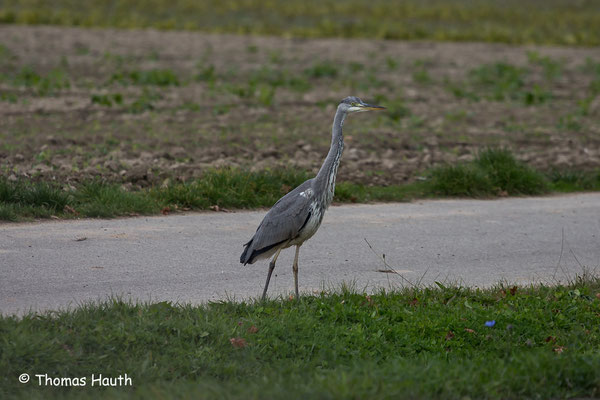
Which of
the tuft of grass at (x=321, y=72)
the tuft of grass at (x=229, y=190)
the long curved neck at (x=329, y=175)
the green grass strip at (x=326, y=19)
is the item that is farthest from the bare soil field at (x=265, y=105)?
the long curved neck at (x=329, y=175)

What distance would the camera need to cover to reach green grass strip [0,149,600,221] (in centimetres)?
1026

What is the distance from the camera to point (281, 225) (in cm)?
744

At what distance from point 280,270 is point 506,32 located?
3385cm

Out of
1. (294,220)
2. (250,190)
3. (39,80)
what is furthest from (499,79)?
(294,220)

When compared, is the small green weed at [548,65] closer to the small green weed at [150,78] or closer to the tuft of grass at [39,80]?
the small green weed at [150,78]

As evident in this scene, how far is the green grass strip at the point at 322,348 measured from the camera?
5500mm

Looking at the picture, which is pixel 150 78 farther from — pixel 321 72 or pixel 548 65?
pixel 548 65

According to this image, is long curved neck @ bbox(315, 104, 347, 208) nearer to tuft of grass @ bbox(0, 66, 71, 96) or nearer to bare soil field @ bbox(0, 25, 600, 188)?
bare soil field @ bbox(0, 25, 600, 188)

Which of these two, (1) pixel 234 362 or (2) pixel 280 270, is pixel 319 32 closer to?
(2) pixel 280 270

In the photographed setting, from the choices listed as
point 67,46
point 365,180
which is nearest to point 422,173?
point 365,180

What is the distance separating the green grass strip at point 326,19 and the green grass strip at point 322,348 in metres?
30.6

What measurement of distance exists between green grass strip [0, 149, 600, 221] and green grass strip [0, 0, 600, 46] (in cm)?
2459

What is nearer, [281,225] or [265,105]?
[281,225]

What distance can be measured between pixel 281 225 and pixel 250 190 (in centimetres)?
407
